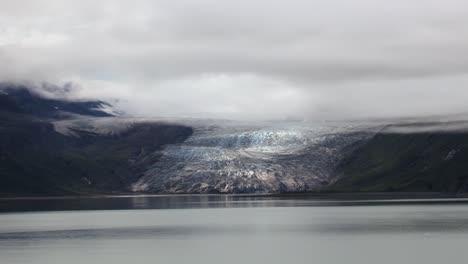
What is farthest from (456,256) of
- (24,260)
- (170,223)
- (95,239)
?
(170,223)

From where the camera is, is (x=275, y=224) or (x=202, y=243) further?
(x=275, y=224)

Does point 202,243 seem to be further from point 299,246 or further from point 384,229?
point 384,229

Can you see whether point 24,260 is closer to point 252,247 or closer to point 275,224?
point 252,247

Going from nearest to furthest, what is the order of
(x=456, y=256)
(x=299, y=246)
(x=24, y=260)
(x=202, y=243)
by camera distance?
(x=456, y=256) < (x=24, y=260) < (x=299, y=246) < (x=202, y=243)

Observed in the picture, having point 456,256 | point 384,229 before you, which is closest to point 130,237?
point 384,229

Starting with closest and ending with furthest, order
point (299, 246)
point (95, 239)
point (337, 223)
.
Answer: point (299, 246) < point (95, 239) < point (337, 223)

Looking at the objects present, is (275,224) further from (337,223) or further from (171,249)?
(171,249)

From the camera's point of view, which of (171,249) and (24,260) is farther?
(171,249)

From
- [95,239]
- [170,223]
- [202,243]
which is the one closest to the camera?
[202,243]

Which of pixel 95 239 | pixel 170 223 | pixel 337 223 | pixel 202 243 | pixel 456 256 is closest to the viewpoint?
pixel 456 256
